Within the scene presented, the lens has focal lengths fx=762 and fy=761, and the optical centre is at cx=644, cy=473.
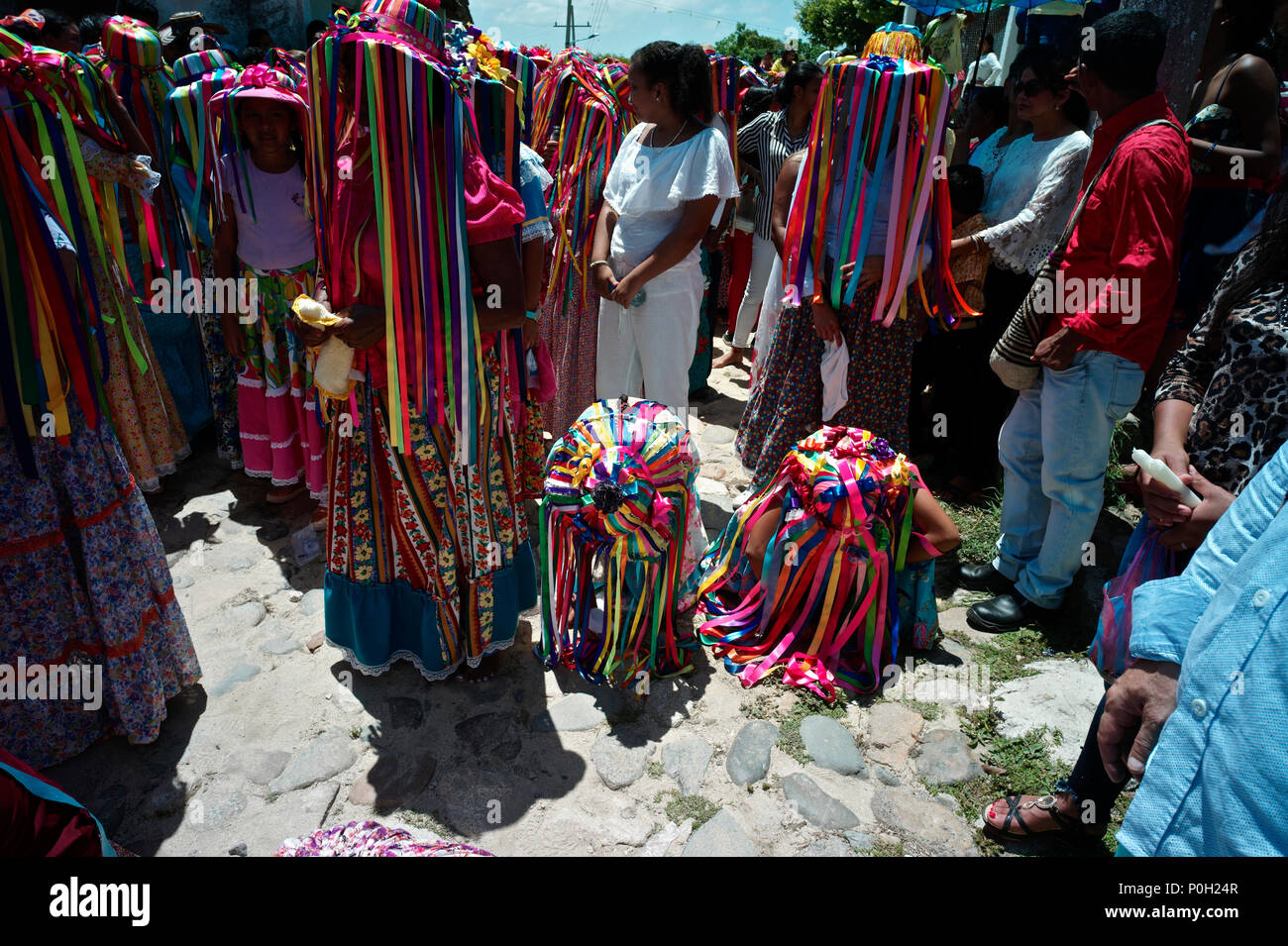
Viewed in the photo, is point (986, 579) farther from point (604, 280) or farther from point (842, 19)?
point (842, 19)

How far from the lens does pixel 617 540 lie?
2895 millimetres

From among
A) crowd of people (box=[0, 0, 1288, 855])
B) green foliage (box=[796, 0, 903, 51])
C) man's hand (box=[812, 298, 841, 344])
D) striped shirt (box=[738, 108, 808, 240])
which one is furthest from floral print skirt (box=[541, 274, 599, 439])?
green foliage (box=[796, 0, 903, 51])

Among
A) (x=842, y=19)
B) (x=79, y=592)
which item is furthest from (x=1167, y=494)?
(x=842, y=19)

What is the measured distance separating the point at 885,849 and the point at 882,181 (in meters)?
2.86

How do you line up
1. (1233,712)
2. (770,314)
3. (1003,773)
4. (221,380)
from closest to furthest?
1. (1233,712)
2. (1003,773)
3. (770,314)
4. (221,380)

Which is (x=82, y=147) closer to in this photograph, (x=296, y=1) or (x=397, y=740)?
(x=397, y=740)

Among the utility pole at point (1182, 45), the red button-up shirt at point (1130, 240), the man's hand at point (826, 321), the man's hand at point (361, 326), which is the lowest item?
A: the man's hand at point (826, 321)

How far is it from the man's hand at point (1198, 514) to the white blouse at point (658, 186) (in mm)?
2441

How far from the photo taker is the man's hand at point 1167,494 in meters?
1.75

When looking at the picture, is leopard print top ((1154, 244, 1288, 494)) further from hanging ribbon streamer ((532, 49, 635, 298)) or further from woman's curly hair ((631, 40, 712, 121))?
hanging ribbon streamer ((532, 49, 635, 298))

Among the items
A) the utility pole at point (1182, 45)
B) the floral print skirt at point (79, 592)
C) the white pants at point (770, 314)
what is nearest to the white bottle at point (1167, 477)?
the white pants at point (770, 314)

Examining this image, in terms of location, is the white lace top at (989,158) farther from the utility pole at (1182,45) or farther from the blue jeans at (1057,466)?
the utility pole at (1182,45)

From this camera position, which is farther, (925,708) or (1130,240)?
(925,708)

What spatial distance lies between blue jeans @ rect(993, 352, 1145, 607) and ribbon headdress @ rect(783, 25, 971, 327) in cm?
79
